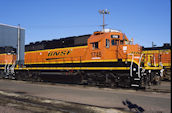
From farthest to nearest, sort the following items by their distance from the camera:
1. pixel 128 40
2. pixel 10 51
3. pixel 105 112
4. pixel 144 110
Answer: pixel 10 51, pixel 128 40, pixel 144 110, pixel 105 112

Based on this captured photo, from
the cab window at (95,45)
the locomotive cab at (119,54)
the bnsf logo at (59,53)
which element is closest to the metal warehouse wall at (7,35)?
the bnsf logo at (59,53)

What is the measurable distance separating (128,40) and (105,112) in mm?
8739

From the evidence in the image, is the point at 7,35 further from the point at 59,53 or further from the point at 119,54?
the point at 119,54

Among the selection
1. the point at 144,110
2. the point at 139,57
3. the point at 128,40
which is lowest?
the point at 144,110

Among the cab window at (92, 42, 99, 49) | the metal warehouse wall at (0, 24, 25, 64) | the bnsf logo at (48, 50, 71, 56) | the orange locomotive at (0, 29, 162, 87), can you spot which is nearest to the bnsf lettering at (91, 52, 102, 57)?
the orange locomotive at (0, 29, 162, 87)

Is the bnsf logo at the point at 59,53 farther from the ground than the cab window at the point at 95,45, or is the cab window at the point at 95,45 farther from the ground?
the cab window at the point at 95,45

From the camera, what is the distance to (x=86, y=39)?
14.5 metres

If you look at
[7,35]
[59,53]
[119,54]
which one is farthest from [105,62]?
[7,35]

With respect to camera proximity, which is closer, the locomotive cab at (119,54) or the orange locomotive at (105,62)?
the locomotive cab at (119,54)

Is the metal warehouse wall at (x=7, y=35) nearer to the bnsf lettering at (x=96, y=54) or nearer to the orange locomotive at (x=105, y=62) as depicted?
the orange locomotive at (x=105, y=62)

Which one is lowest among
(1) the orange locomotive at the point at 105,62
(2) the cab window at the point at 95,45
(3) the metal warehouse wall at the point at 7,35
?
(1) the orange locomotive at the point at 105,62

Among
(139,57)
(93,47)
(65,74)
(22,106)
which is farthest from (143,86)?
(22,106)

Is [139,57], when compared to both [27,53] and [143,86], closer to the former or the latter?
[143,86]

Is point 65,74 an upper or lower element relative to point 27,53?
lower
